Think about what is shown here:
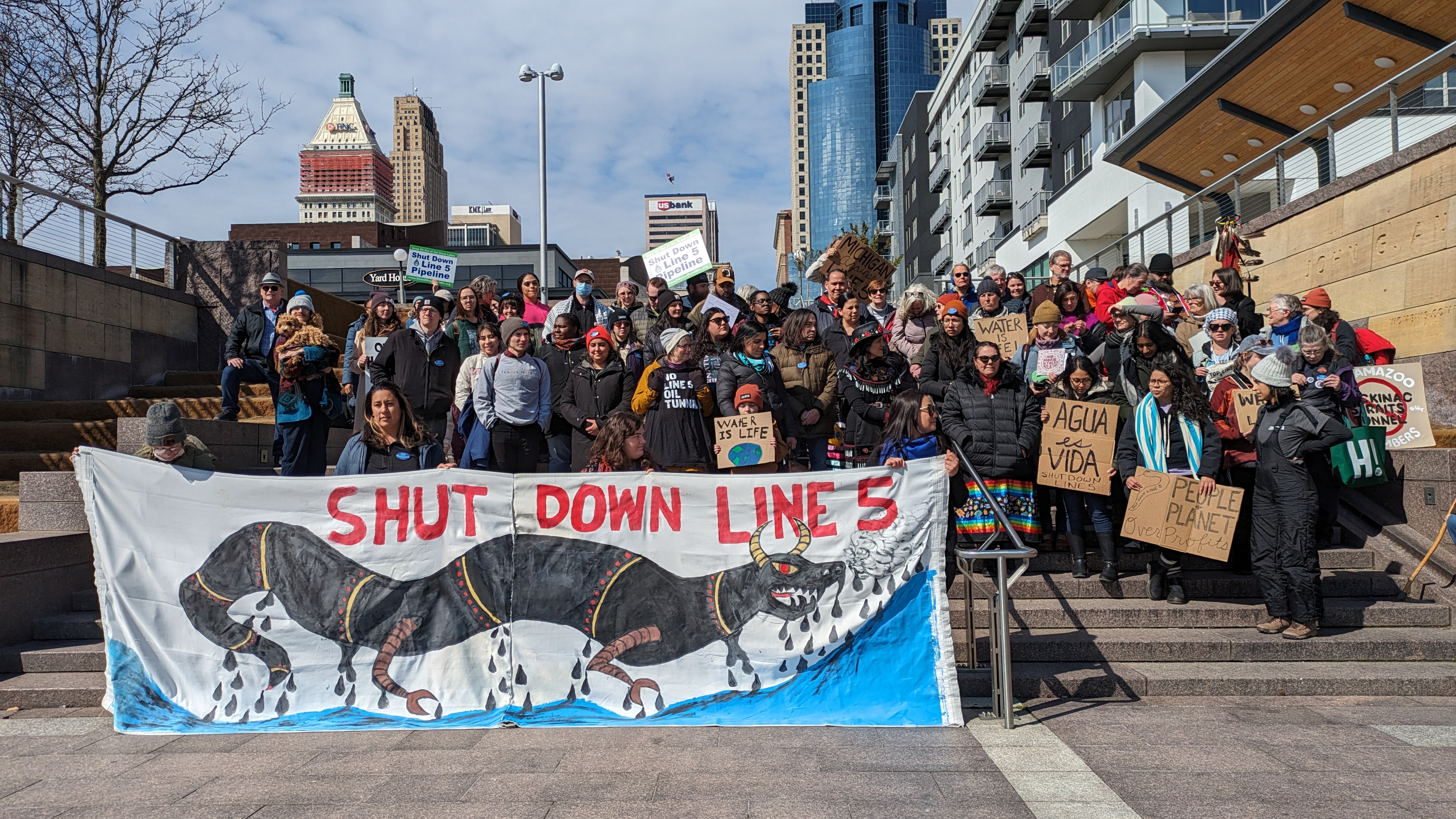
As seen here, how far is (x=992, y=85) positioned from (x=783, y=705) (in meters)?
49.2

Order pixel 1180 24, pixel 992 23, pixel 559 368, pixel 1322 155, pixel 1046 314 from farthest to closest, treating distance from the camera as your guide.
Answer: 1. pixel 992 23
2. pixel 1180 24
3. pixel 1322 155
4. pixel 559 368
5. pixel 1046 314

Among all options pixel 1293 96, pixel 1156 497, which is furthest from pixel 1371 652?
pixel 1293 96

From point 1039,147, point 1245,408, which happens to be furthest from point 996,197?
point 1245,408

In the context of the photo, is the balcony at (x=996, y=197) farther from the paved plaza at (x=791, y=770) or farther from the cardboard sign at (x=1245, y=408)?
the paved plaza at (x=791, y=770)

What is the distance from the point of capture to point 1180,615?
22.0ft

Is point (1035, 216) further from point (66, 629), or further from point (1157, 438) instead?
point (66, 629)

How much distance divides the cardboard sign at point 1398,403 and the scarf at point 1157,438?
181 centimetres

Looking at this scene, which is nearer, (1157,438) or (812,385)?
(1157,438)

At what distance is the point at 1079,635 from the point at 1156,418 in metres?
1.75

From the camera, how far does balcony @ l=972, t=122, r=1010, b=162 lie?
159 feet

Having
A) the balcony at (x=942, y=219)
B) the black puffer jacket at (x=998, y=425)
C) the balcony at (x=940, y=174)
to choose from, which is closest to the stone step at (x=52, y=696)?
the black puffer jacket at (x=998, y=425)

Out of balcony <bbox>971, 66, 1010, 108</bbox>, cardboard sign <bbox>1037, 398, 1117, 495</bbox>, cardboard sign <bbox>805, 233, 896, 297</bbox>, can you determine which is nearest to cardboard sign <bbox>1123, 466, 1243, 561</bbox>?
cardboard sign <bbox>1037, 398, 1117, 495</bbox>

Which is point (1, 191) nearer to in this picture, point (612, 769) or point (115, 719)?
point (115, 719)

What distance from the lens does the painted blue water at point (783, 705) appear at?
5.24 metres
